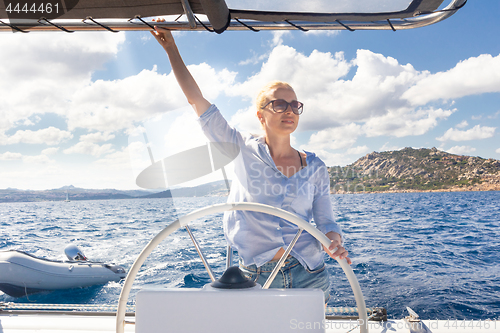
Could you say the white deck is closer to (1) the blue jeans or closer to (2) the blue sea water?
(1) the blue jeans

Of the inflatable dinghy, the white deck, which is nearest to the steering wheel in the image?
the white deck

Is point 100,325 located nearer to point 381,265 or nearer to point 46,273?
point 46,273

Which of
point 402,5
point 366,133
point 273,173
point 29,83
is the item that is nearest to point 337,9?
point 402,5

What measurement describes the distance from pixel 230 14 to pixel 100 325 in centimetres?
112

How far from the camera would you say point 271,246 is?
804 millimetres

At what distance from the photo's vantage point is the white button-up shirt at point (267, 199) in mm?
804

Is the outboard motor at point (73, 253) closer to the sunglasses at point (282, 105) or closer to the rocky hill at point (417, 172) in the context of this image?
the sunglasses at point (282, 105)

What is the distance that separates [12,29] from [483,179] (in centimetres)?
4086

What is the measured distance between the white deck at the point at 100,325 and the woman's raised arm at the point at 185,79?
0.79 m

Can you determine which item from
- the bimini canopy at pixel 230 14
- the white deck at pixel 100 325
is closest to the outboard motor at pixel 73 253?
the white deck at pixel 100 325

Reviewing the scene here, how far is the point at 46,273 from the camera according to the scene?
3.62 meters

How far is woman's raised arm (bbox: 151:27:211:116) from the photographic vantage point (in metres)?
0.82

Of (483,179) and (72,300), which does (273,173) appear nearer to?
(72,300)

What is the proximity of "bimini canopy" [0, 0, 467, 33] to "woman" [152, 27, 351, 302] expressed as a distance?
0.08m
